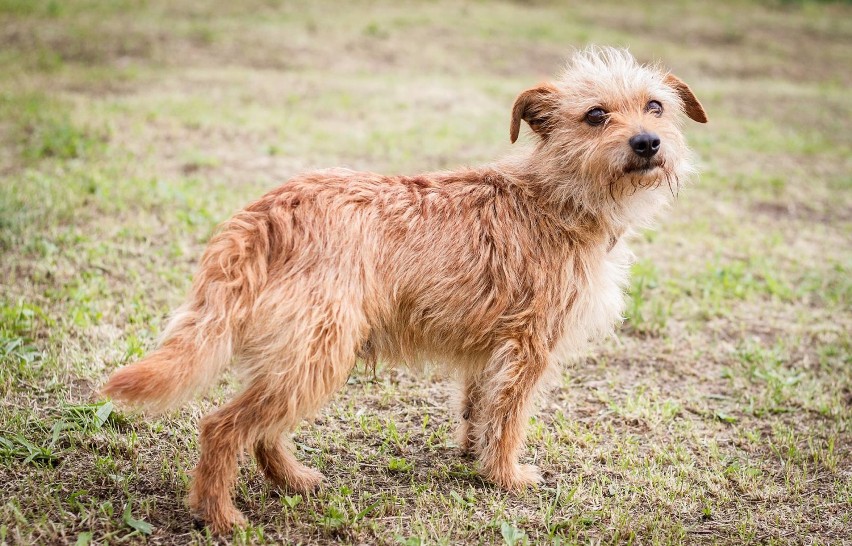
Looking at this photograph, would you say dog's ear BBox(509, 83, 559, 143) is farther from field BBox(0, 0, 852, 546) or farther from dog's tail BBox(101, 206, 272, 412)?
dog's tail BBox(101, 206, 272, 412)

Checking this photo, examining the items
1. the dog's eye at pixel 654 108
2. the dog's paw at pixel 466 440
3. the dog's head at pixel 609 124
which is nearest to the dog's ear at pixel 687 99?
the dog's head at pixel 609 124

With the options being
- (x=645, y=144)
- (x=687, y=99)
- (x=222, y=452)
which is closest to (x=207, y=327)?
(x=222, y=452)

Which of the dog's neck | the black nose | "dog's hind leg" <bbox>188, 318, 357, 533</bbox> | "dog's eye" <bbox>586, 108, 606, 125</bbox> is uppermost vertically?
"dog's eye" <bbox>586, 108, 606, 125</bbox>

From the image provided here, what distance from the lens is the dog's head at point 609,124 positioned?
342 cm

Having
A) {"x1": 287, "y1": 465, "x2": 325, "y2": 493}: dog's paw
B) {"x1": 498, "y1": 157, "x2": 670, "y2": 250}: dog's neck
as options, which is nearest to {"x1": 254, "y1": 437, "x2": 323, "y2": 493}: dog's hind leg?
{"x1": 287, "y1": 465, "x2": 325, "y2": 493}: dog's paw

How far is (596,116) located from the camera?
3.55m

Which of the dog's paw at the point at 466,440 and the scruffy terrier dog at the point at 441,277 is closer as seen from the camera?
the scruffy terrier dog at the point at 441,277

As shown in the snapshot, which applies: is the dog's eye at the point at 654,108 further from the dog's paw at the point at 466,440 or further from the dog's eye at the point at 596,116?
the dog's paw at the point at 466,440

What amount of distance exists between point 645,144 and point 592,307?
2.53 ft

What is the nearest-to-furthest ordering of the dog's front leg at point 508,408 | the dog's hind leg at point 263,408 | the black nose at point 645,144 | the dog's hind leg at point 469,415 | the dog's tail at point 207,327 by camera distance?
the dog's tail at point 207,327 < the dog's hind leg at point 263,408 < the black nose at point 645,144 < the dog's front leg at point 508,408 < the dog's hind leg at point 469,415

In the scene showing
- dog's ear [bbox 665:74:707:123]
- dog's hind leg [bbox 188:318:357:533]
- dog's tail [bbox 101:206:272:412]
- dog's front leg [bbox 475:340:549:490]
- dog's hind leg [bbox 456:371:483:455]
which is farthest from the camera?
dog's ear [bbox 665:74:707:123]

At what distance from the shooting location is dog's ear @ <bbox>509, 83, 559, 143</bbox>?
12.0ft

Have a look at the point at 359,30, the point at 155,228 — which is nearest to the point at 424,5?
the point at 359,30

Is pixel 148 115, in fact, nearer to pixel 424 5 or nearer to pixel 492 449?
pixel 492 449
